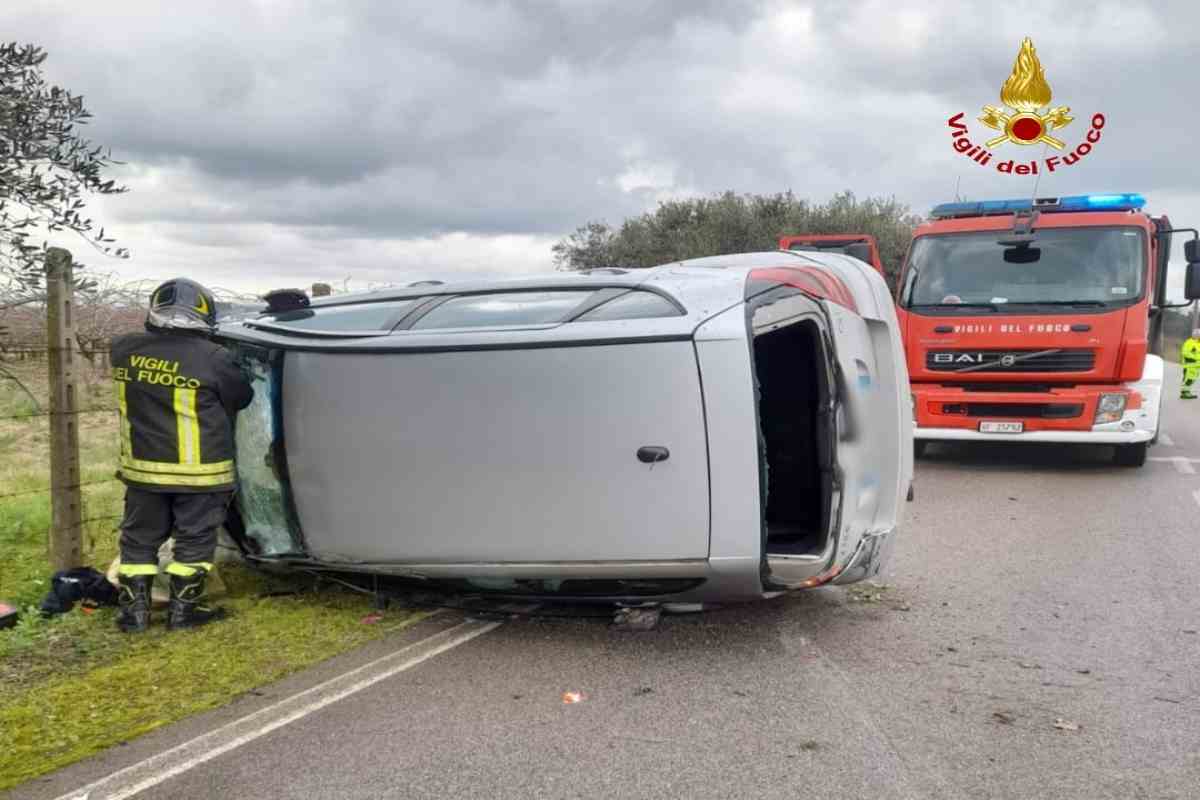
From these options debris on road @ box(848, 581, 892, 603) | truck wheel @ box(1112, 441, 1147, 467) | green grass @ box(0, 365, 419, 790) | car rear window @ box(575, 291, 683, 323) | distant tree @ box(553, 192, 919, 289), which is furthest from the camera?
distant tree @ box(553, 192, 919, 289)

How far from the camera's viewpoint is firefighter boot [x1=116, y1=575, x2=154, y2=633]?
4969mm

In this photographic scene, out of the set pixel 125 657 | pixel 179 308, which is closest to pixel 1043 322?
pixel 179 308

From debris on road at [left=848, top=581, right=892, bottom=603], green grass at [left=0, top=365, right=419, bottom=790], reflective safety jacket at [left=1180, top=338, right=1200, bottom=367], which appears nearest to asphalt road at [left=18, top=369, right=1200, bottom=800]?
debris on road at [left=848, top=581, right=892, bottom=603]

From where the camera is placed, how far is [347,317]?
5.09 metres

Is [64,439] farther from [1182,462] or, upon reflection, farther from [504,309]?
[1182,462]

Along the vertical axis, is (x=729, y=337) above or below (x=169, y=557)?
above

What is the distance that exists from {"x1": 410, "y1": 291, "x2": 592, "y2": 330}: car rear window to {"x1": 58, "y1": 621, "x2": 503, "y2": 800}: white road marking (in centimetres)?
151

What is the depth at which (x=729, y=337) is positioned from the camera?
13.9ft

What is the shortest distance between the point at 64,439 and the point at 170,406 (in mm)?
1135

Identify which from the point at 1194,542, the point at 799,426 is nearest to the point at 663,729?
the point at 799,426

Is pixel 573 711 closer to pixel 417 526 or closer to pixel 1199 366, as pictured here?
pixel 417 526

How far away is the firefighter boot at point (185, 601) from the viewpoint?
4.99 m

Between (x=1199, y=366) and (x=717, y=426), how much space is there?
21771mm

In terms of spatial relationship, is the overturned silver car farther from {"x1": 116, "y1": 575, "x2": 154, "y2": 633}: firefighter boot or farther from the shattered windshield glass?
{"x1": 116, "y1": 575, "x2": 154, "y2": 633}: firefighter boot
